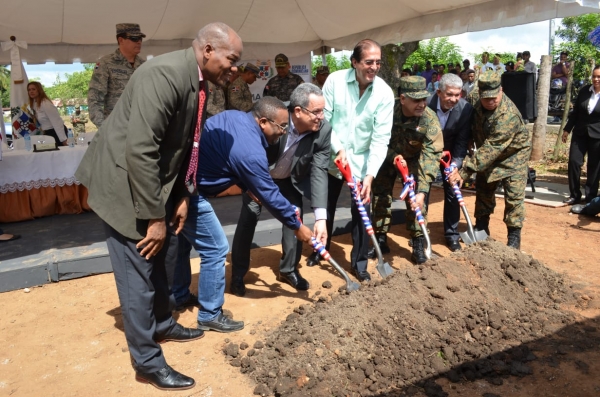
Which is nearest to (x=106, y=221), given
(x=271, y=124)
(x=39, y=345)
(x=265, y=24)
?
(x=271, y=124)

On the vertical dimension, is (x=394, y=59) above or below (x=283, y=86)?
above

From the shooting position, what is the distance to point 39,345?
10.8 ft

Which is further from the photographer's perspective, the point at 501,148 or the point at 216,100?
the point at 216,100

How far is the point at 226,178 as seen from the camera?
3230 millimetres

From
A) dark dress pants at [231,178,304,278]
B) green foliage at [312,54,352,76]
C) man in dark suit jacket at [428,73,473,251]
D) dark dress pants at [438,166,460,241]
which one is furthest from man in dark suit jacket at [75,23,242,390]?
green foliage at [312,54,352,76]

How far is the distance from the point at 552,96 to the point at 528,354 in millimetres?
13799

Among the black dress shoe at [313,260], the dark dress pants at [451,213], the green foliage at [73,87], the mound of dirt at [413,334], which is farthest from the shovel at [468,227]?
the green foliage at [73,87]

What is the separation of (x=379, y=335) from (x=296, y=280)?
50.3 inches

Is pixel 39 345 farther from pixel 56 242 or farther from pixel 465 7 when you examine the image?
pixel 465 7

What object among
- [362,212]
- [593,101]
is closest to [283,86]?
[362,212]

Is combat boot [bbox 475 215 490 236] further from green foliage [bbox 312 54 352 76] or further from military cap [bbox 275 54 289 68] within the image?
green foliage [bbox 312 54 352 76]

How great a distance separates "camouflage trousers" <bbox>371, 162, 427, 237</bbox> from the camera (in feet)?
14.8

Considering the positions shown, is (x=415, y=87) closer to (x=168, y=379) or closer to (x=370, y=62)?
(x=370, y=62)

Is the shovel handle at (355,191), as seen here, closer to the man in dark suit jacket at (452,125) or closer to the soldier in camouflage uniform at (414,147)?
the soldier in camouflage uniform at (414,147)
